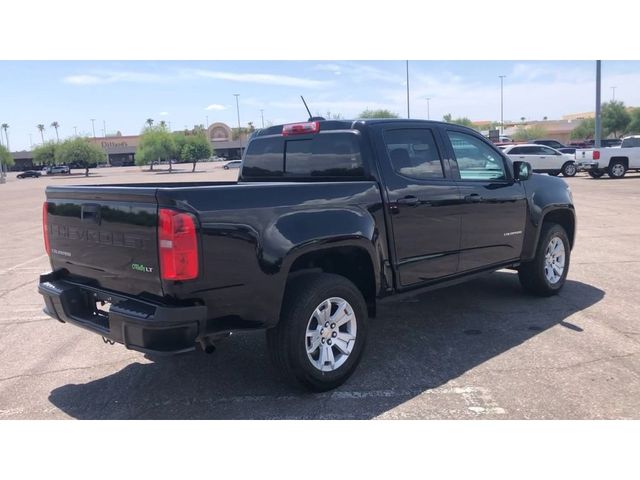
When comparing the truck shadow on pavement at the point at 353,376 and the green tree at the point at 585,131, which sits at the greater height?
the green tree at the point at 585,131

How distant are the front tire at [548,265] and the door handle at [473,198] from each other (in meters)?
1.34

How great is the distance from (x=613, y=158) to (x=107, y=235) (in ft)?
87.6

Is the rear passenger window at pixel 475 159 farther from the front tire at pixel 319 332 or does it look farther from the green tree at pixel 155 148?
the green tree at pixel 155 148

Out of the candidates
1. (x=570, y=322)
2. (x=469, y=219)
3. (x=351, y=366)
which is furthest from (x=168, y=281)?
(x=570, y=322)

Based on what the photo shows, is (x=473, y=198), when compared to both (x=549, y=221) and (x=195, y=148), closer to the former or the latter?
(x=549, y=221)

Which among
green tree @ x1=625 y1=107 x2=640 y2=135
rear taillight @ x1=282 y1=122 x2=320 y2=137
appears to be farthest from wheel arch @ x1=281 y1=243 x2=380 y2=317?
green tree @ x1=625 y1=107 x2=640 y2=135

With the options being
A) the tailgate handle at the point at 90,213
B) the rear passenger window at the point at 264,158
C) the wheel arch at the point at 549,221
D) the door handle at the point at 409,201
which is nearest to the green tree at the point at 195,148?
the wheel arch at the point at 549,221

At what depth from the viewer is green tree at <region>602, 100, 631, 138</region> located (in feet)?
223

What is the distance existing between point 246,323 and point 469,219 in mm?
2620

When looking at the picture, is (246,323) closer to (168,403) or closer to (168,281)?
(168,281)

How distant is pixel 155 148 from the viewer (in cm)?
8075

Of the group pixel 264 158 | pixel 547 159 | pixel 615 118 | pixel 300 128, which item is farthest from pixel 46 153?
pixel 300 128

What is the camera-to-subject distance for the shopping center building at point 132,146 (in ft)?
391

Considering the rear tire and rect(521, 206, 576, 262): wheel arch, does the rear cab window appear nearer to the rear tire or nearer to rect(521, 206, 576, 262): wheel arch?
rect(521, 206, 576, 262): wheel arch
